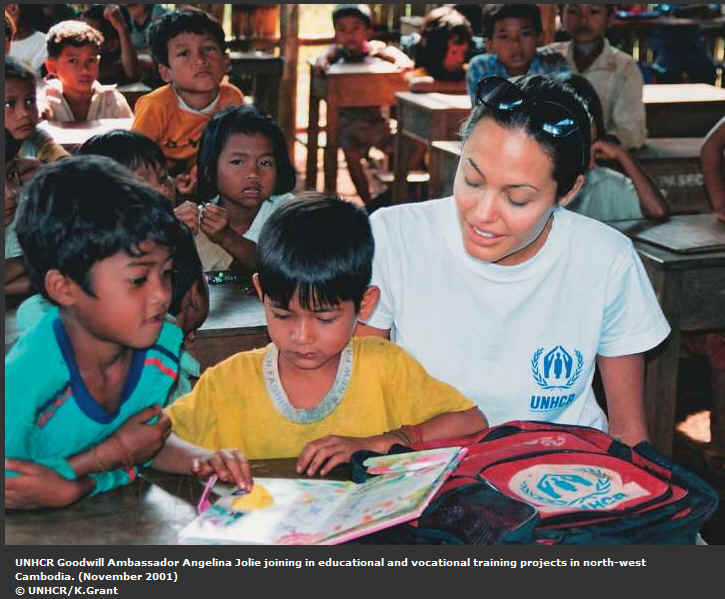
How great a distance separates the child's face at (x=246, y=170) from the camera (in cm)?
339

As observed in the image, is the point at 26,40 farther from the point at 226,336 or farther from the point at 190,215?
the point at 226,336

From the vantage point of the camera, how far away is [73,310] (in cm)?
170

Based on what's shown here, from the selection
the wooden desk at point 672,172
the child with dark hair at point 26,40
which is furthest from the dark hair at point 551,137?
the child with dark hair at point 26,40

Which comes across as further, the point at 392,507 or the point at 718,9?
the point at 718,9

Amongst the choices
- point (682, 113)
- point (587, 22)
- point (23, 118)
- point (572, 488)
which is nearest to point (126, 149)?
point (23, 118)

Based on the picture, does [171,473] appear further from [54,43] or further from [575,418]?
[54,43]

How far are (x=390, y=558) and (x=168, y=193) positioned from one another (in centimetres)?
205

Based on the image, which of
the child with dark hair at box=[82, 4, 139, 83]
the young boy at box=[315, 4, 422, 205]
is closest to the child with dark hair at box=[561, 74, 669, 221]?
the young boy at box=[315, 4, 422, 205]

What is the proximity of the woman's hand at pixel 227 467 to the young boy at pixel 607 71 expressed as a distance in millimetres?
3980

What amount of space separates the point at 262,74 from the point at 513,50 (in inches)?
91.5

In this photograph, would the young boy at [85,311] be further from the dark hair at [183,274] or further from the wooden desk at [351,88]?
the wooden desk at [351,88]

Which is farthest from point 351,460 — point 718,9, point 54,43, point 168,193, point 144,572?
point 718,9

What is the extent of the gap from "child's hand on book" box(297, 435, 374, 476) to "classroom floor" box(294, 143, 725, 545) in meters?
1.78

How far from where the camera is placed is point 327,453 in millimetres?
1699
